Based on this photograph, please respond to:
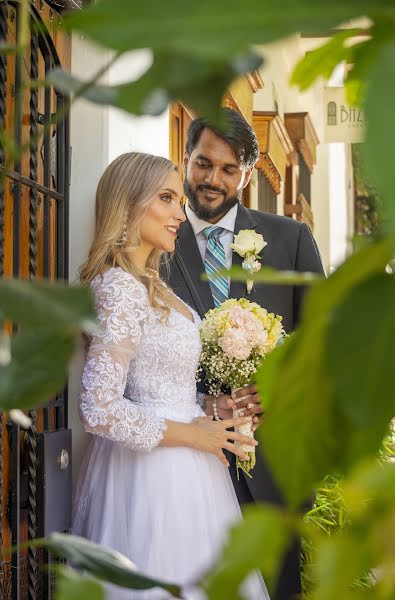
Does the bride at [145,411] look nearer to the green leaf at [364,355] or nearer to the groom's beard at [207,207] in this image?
the groom's beard at [207,207]

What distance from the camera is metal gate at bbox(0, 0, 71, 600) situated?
2.71 m

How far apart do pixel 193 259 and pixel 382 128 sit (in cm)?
352

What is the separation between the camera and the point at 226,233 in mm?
3807

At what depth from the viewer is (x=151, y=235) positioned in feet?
11.0

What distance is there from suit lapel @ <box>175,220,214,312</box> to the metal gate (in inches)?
25.5

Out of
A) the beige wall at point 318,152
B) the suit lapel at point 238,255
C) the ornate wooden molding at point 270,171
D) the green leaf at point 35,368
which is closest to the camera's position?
the green leaf at point 35,368

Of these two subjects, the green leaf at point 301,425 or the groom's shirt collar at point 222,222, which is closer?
the green leaf at point 301,425

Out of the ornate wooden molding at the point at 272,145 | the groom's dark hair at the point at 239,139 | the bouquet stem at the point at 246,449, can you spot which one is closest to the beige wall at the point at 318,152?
the ornate wooden molding at the point at 272,145

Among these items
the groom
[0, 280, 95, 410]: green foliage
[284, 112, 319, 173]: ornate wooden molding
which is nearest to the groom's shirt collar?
the groom

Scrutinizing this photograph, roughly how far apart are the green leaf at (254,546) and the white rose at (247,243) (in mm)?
3295

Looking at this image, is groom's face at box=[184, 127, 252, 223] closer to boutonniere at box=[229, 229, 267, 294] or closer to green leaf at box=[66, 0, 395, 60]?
boutonniere at box=[229, 229, 267, 294]

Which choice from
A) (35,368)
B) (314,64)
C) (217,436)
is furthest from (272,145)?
(35,368)

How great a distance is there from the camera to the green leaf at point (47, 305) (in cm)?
28

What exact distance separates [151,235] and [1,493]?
1037 millimetres
